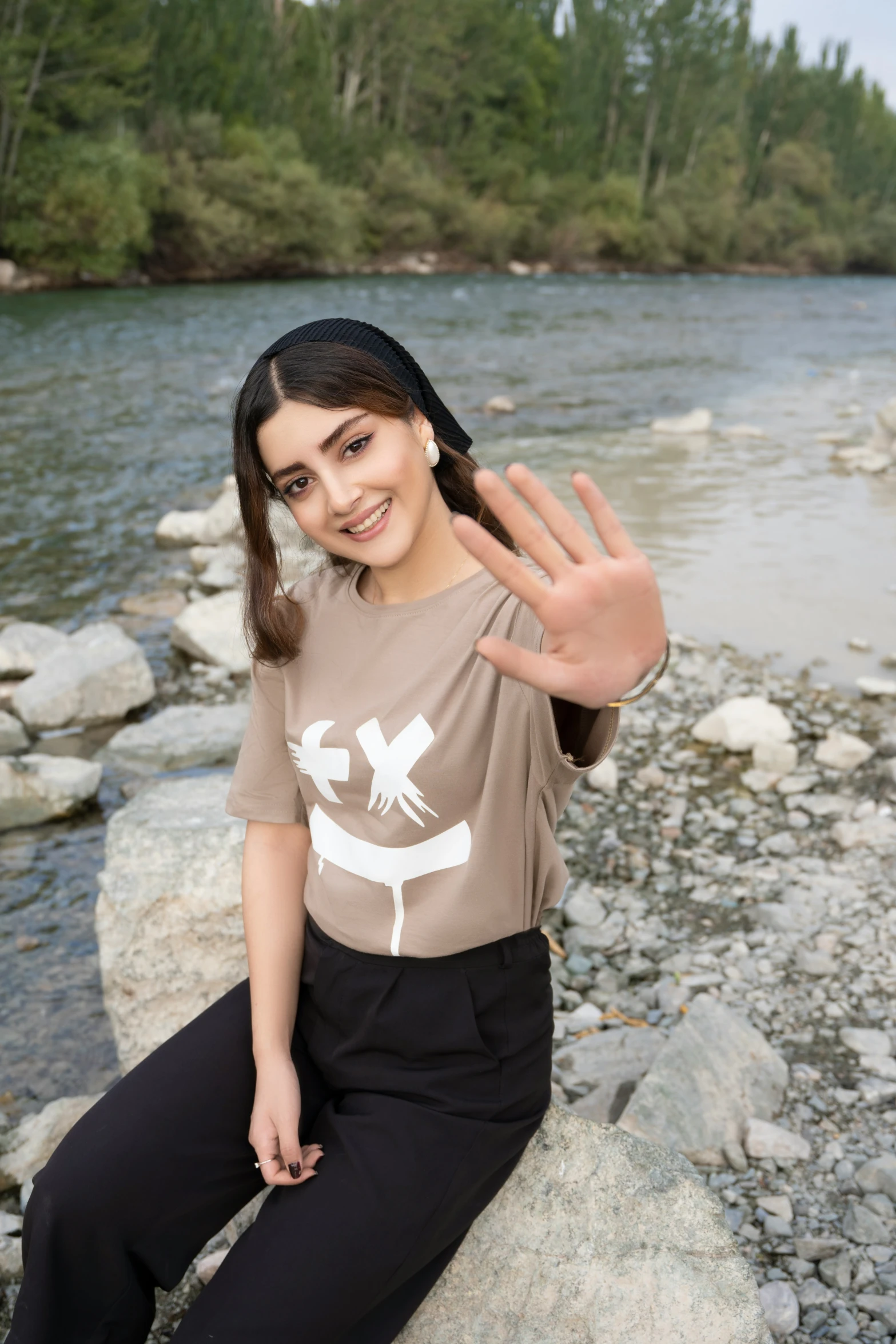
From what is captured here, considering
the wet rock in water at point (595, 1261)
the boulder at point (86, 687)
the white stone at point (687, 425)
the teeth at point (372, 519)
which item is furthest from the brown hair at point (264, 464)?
the white stone at point (687, 425)

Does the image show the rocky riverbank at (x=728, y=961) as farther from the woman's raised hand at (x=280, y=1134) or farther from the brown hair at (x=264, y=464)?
the brown hair at (x=264, y=464)

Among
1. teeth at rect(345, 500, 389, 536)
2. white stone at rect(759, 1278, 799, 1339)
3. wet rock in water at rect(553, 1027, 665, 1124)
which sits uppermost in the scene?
teeth at rect(345, 500, 389, 536)

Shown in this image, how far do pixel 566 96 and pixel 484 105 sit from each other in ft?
20.1

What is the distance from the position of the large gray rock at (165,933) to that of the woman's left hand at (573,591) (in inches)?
57.2

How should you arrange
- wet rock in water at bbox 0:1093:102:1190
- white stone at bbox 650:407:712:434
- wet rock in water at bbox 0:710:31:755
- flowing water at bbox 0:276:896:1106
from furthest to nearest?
white stone at bbox 650:407:712:434 → wet rock in water at bbox 0:710:31:755 → flowing water at bbox 0:276:896:1106 → wet rock in water at bbox 0:1093:102:1190

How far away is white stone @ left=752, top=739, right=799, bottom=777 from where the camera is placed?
404 cm

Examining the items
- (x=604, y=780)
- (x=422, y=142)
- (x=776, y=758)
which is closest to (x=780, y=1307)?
(x=604, y=780)

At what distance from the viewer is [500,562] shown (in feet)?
3.86

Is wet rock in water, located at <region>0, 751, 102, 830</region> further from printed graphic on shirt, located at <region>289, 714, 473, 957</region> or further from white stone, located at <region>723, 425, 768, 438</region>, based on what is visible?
white stone, located at <region>723, 425, 768, 438</region>

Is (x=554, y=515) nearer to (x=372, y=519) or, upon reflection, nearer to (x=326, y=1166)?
(x=372, y=519)

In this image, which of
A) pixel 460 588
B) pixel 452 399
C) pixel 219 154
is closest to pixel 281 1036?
pixel 460 588

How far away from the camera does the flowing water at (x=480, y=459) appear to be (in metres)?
3.58

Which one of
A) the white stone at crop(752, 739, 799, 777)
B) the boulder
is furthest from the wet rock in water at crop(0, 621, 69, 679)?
the white stone at crop(752, 739, 799, 777)

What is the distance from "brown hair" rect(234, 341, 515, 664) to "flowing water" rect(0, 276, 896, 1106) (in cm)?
166
